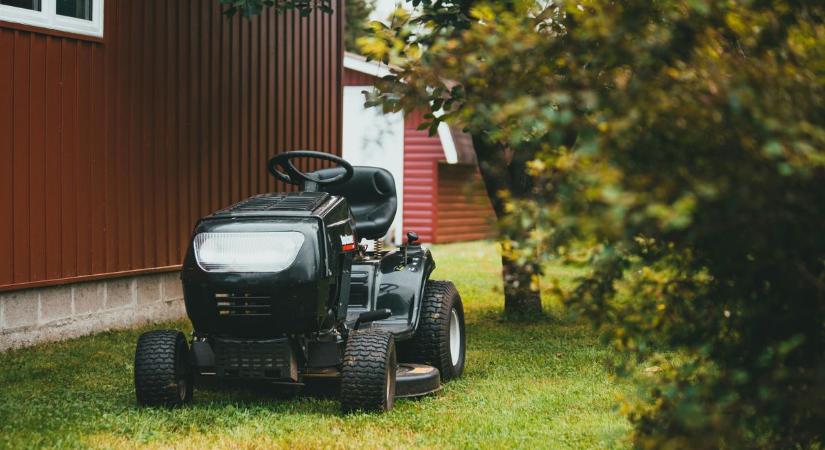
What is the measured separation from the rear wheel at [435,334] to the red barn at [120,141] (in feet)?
10.8

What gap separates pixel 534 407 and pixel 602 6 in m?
3.31

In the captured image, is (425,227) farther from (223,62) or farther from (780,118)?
(780,118)

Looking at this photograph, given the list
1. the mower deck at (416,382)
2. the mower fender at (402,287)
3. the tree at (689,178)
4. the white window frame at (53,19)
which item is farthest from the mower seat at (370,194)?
the tree at (689,178)

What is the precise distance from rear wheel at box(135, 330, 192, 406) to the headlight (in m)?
0.48

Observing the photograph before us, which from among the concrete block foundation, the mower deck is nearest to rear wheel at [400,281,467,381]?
the mower deck

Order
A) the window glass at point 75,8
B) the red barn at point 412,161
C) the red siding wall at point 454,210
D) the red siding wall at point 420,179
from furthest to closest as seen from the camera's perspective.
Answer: the red siding wall at point 454,210
the red siding wall at point 420,179
the red barn at point 412,161
the window glass at point 75,8

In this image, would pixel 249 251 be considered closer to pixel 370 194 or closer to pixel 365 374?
pixel 365 374

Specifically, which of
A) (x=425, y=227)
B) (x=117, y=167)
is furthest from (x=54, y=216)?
(x=425, y=227)

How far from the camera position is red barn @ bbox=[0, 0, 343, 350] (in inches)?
319

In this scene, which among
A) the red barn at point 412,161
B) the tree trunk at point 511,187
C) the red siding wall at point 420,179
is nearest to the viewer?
the tree trunk at point 511,187

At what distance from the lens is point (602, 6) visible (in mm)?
3111

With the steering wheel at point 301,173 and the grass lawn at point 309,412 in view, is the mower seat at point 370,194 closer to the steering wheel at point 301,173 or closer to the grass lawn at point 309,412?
the steering wheel at point 301,173

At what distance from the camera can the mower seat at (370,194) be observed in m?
6.90

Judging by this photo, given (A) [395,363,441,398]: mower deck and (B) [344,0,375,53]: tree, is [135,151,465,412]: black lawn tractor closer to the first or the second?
(A) [395,363,441,398]: mower deck
